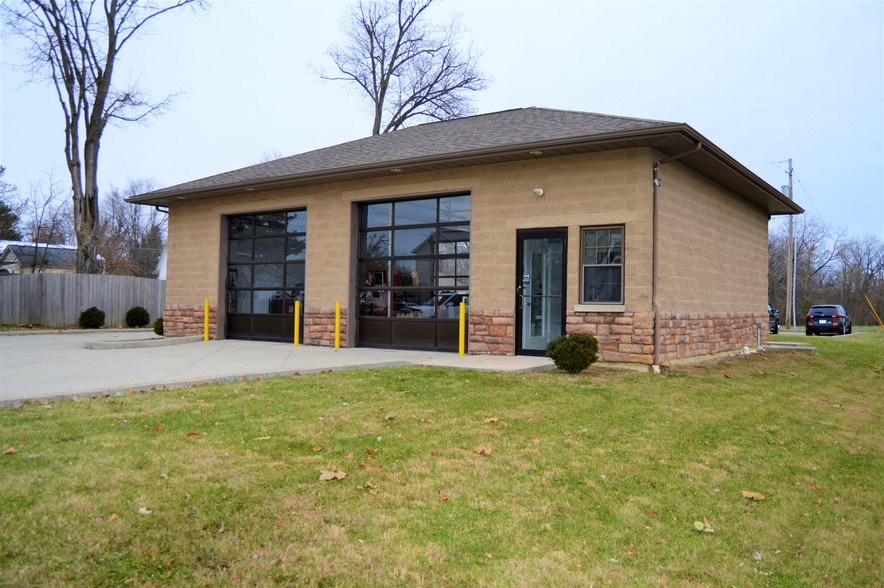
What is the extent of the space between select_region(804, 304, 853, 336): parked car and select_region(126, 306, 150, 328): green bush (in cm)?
2896

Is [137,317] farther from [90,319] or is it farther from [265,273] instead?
[265,273]

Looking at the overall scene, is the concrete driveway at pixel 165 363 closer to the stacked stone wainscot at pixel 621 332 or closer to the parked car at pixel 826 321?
the stacked stone wainscot at pixel 621 332

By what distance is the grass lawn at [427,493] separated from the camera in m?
2.76

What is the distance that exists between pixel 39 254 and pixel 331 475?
43397 millimetres

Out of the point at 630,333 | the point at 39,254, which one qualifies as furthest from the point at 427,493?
the point at 39,254

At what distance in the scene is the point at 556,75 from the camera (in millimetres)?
30094

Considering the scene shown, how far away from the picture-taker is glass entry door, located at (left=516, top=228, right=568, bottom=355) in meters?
10.8

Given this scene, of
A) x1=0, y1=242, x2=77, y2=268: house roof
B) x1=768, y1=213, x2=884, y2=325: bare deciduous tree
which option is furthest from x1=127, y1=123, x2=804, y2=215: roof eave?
Result: x1=768, y1=213, x2=884, y2=325: bare deciduous tree

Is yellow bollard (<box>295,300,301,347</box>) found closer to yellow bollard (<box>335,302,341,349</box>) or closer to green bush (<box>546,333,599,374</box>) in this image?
yellow bollard (<box>335,302,341,349</box>)

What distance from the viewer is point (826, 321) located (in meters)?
28.0

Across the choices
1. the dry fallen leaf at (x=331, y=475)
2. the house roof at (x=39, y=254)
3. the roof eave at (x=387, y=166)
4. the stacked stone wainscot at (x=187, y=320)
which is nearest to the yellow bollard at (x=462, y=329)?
the roof eave at (x=387, y=166)

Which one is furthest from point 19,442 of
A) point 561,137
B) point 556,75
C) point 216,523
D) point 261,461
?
point 556,75

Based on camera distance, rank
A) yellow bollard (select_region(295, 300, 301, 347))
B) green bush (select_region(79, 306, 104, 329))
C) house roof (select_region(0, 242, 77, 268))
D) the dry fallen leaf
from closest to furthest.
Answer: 1. the dry fallen leaf
2. yellow bollard (select_region(295, 300, 301, 347))
3. green bush (select_region(79, 306, 104, 329))
4. house roof (select_region(0, 242, 77, 268))

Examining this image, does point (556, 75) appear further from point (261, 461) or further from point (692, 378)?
point (261, 461)
